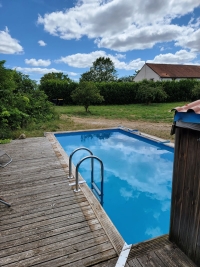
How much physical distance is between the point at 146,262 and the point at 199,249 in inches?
20.1

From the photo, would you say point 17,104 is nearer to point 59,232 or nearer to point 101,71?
point 59,232

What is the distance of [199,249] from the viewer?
1719 millimetres

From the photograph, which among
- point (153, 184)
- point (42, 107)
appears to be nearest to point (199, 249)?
point (153, 184)

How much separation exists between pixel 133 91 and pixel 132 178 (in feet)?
46.3

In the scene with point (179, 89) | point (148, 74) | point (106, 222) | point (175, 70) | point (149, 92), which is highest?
point (175, 70)

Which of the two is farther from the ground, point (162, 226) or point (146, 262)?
point (146, 262)

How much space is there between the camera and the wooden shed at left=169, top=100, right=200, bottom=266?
5.58 ft

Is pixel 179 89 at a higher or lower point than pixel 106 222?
higher

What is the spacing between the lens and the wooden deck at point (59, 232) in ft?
6.04

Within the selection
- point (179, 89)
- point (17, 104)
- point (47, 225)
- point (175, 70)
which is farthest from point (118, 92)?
point (47, 225)

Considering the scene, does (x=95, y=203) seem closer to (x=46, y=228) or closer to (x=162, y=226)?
(x=46, y=228)

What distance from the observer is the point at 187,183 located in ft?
6.07

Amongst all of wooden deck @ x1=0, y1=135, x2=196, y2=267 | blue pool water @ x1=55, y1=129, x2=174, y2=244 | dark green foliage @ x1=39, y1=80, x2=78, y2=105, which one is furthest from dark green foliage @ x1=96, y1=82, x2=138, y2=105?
wooden deck @ x1=0, y1=135, x2=196, y2=267

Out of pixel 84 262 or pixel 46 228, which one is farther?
pixel 46 228
